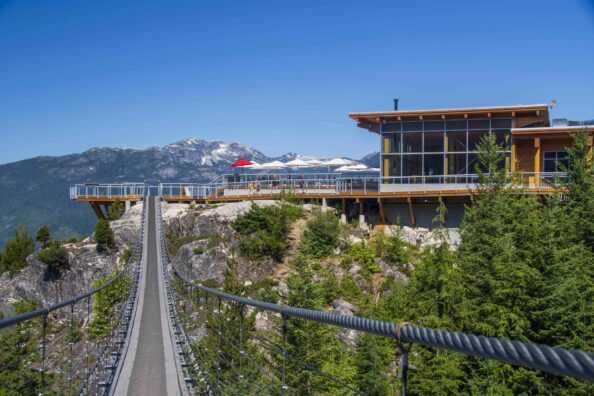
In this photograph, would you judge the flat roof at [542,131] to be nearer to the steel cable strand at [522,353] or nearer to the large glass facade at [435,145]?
the large glass facade at [435,145]

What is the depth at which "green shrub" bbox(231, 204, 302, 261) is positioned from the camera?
24109 millimetres

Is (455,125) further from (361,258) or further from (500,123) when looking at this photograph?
(361,258)

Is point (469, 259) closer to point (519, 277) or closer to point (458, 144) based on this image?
point (519, 277)

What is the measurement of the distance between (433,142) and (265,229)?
8966mm

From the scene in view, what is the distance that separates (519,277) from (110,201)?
2450cm

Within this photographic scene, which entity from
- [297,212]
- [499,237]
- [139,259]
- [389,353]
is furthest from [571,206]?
[139,259]

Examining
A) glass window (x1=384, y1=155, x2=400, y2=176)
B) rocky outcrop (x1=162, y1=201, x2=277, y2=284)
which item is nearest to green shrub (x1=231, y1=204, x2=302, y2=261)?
rocky outcrop (x1=162, y1=201, x2=277, y2=284)

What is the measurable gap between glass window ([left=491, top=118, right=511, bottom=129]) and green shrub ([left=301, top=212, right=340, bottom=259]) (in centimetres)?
852

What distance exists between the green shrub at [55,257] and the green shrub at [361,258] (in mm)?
14453

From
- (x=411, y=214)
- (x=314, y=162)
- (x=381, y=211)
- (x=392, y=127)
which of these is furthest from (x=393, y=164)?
(x=314, y=162)

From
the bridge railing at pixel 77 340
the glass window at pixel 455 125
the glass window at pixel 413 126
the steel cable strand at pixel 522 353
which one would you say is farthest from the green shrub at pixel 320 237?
the steel cable strand at pixel 522 353

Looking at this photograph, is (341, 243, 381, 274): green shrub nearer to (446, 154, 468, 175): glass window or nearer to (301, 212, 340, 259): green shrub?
(301, 212, 340, 259): green shrub

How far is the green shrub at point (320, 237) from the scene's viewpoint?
2362 cm

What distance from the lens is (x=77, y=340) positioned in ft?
69.8
